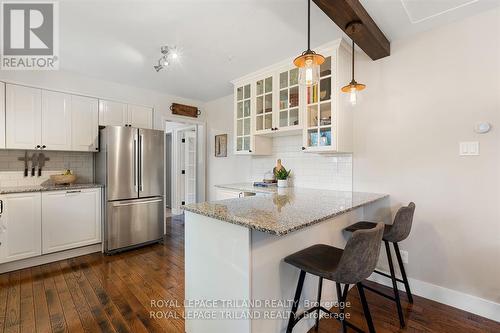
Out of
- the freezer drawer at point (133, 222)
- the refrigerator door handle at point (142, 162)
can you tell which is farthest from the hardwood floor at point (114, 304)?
the refrigerator door handle at point (142, 162)

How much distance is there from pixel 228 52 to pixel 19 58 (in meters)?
2.39

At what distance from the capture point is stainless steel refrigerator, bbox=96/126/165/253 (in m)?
3.13

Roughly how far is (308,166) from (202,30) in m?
1.92

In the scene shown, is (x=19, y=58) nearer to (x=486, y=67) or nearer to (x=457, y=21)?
(x=457, y=21)

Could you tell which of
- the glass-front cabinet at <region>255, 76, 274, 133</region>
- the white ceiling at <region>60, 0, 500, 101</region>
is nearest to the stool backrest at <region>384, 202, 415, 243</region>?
the white ceiling at <region>60, 0, 500, 101</region>

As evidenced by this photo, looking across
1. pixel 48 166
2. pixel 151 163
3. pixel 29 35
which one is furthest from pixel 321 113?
pixel 48 166

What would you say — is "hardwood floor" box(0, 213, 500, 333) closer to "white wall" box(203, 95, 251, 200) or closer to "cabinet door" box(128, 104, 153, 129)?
"white wall" box(203, 95, 251, 200)

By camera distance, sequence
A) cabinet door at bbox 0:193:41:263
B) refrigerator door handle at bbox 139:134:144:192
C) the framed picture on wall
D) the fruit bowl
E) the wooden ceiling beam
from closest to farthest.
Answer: the wooden ceiling beam → cabinet door at bbox 0:193:41:263 → the fruit bowl → refrigerator door handle at bbox 139:134:144:192 → the framed picture on wall

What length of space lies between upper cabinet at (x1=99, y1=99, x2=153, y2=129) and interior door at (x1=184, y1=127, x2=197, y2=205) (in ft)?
4.55

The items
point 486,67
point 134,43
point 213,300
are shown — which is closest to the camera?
point 213,300

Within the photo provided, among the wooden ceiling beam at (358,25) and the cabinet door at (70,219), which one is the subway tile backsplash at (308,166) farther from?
the cabinet door at (70,219)

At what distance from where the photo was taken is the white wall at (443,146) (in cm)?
187

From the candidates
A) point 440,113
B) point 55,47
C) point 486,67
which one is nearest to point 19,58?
point 55,47

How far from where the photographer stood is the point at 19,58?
2.67m
